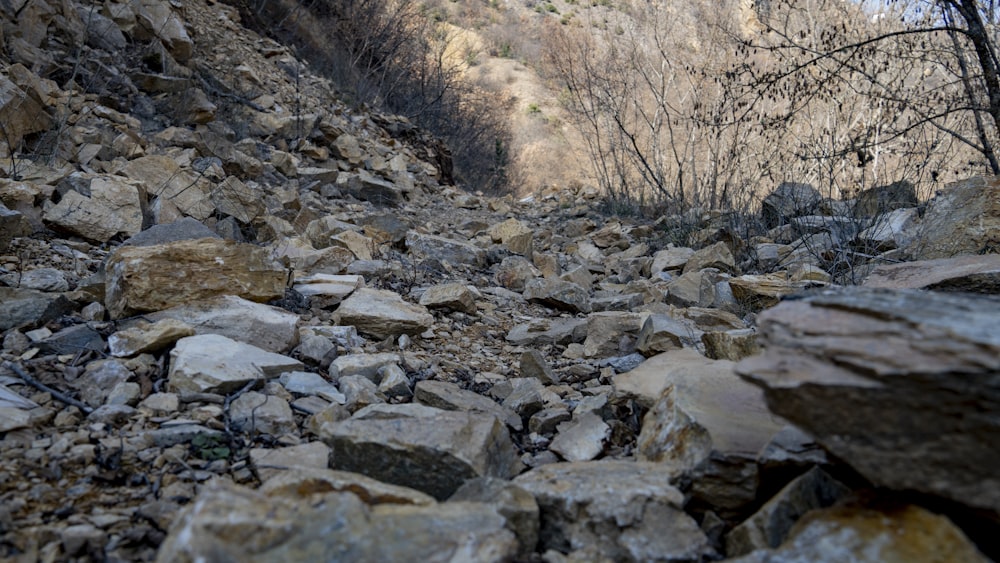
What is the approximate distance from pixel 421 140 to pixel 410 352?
7.83 metres

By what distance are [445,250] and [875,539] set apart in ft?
12.0

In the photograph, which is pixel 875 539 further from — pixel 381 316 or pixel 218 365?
pixel 381 316

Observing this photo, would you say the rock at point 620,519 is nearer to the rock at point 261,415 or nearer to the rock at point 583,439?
the rock at point 583,439

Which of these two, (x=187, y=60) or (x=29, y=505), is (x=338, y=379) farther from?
(x=187, y=60)

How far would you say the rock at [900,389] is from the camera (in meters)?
0.89

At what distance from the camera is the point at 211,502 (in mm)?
975

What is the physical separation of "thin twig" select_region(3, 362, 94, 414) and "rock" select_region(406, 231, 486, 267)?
266 cm

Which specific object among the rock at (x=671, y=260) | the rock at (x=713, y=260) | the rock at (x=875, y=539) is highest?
the rock at (x=713, y=260)

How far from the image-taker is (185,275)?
91.8 inches

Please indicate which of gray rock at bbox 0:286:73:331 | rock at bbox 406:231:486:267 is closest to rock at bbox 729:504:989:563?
gray rock at bbox 0:286:73:331

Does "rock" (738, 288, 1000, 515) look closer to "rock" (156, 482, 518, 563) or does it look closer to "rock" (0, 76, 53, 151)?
"rock" (156, 482, 518, 563)

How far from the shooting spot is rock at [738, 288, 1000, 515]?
89 centimetres

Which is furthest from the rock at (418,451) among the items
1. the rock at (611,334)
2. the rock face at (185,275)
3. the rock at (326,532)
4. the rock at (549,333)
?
the rock at (549,333)

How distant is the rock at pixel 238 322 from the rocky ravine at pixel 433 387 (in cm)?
1
